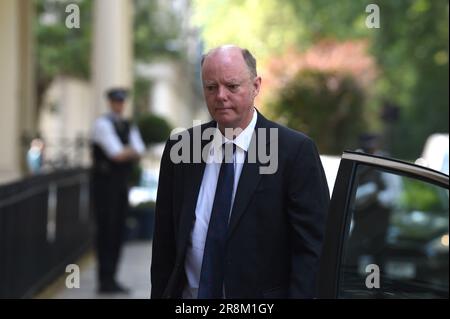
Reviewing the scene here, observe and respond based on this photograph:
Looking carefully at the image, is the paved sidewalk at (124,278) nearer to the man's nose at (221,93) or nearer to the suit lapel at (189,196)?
the suit lapel at (189,196)

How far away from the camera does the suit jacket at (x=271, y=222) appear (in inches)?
173

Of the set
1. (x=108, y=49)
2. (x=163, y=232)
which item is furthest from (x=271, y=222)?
(x=108, y=49)

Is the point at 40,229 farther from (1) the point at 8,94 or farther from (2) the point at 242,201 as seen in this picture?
(2) the point at 242,201

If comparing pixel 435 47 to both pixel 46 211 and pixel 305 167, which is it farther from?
pixel 305 167

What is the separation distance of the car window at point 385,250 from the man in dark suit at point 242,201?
199 mm

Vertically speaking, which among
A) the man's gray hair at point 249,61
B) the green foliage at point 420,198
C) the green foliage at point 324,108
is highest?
the man's gray hair at point 249,61

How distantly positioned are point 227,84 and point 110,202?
24.8ft

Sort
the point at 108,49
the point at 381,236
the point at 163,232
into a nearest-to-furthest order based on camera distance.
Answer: the point at 163,232
the point at 381,236
the point at 108,49

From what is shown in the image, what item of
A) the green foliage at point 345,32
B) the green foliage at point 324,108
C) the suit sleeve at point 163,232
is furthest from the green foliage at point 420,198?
the suit sleeve at point 163,232

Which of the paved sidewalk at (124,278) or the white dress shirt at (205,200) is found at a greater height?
the white dress shirt at (205,200)

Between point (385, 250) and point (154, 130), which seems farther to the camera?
point (154, 130)

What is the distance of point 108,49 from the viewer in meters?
17.4
